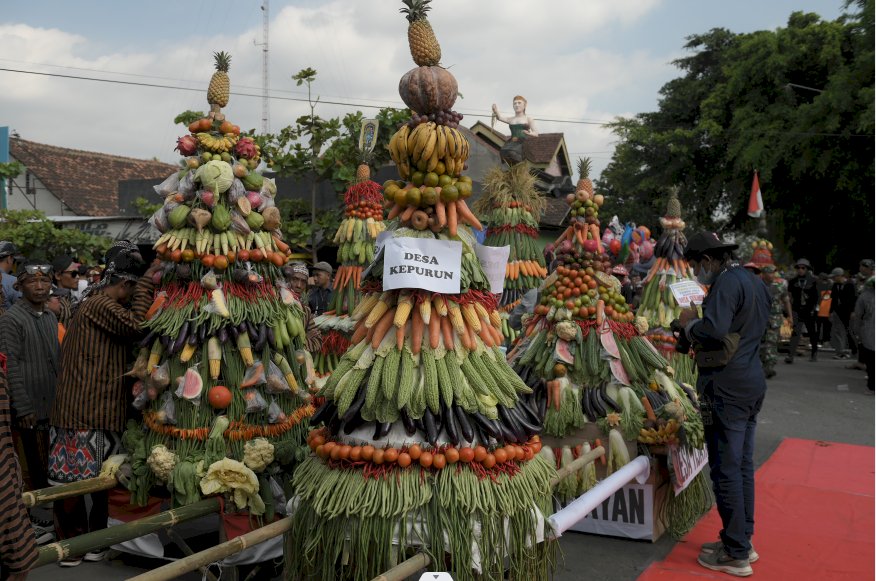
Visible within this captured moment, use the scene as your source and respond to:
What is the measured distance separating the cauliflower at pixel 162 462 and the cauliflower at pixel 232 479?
200mm

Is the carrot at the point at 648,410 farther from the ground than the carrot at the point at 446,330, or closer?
closer

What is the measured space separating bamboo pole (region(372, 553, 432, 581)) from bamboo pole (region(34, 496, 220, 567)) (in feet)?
3.68

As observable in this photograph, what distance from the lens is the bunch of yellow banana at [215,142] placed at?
3.98 meters

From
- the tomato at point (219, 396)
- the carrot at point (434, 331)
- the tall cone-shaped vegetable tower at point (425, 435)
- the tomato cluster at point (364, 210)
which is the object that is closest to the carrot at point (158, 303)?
the tomato at point (219, 396)

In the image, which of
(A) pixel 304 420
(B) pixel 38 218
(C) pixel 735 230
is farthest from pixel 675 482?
(C) pixel 735 230

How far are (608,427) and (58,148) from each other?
28.3m

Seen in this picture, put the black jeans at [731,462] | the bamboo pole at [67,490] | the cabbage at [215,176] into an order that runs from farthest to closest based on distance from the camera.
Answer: the black jeans at [731,462] < the cabbage at [215,176] < the bamboo pole at [67,490]

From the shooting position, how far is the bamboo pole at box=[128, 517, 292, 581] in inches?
88.6

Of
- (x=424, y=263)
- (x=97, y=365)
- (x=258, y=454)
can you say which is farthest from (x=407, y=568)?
(x=97, y=365)

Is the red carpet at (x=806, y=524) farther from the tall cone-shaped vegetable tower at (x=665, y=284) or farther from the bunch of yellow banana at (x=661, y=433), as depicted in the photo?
the tall cone-shaped vegetable tower at (x=665, y=284)

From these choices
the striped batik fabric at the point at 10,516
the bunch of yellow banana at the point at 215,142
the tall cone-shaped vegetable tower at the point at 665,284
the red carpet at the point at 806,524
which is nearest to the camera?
the striped batik fabric at the point at 10,516

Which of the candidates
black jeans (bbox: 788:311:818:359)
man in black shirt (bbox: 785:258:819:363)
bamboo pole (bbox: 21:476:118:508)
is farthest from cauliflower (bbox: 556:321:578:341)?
man in black shirt (bbox: 785:258:819:363)

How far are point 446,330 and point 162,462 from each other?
1761 millimetres

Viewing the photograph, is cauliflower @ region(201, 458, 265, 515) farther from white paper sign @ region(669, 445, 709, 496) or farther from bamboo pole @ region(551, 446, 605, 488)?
white paper sign @ region(669, 445, 709, 496)
